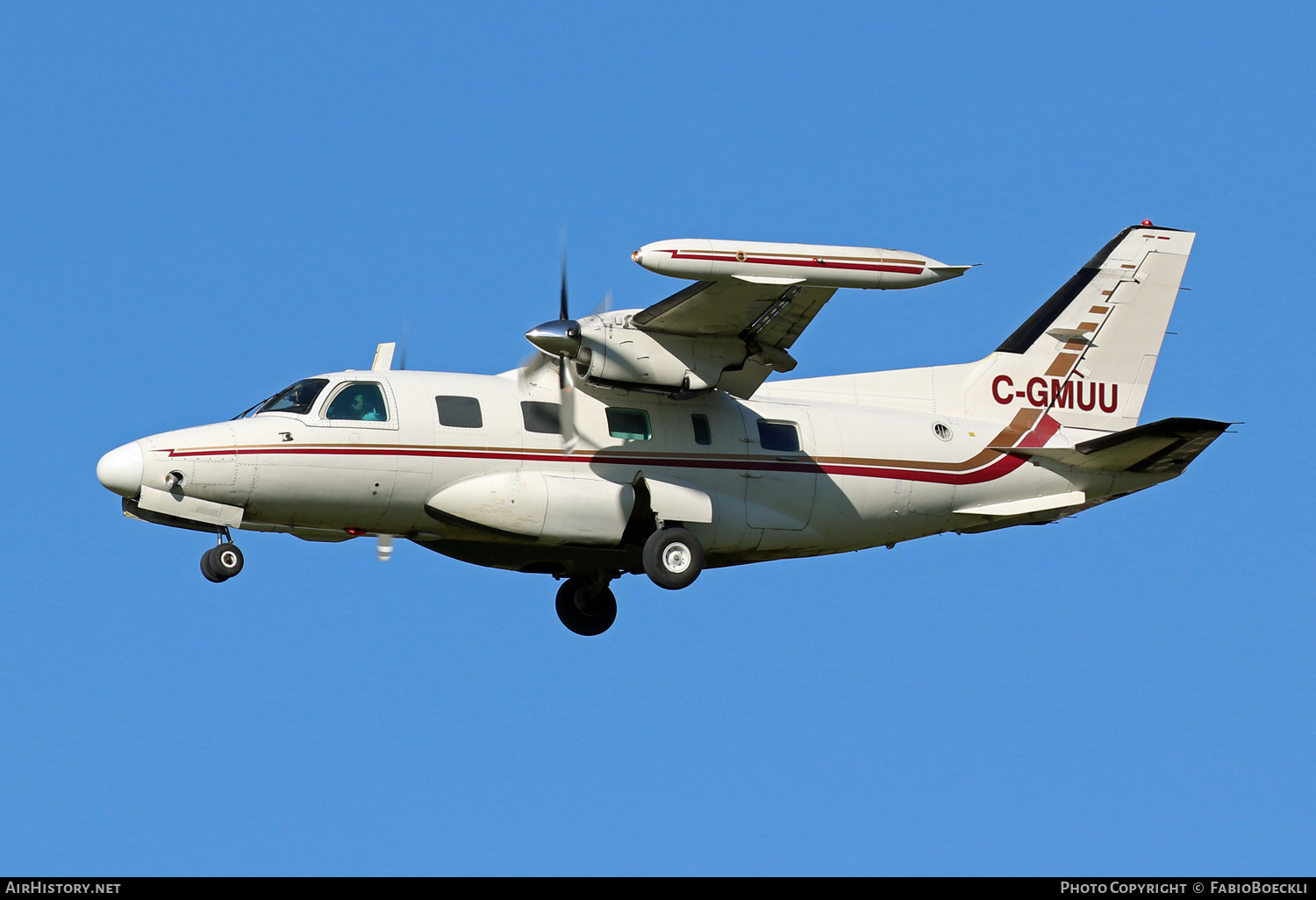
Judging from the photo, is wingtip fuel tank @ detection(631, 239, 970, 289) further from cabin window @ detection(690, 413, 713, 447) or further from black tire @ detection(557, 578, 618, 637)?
black tire @ detection(557, 578, 618, 637)

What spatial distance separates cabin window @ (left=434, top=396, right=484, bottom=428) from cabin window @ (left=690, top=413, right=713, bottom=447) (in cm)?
236

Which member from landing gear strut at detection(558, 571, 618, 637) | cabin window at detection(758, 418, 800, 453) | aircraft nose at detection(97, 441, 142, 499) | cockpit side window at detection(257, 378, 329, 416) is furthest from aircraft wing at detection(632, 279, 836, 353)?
aircraft nose at detection(97, 441, 142, 499)

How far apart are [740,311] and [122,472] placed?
20.9 ft

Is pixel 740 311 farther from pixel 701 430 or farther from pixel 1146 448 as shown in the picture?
pixel 1146 448

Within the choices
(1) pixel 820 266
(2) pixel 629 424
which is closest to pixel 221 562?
(2) pixel 629 424

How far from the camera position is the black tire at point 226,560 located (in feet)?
52.2

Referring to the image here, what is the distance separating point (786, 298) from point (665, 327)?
4.30 ft

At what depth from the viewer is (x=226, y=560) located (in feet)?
52.3

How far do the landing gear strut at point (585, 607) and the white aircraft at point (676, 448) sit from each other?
29 mm

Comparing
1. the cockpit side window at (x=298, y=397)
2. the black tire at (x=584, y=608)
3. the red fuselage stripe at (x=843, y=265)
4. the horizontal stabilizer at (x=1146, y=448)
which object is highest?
the red fuselage stripe at (x=843, y=265)

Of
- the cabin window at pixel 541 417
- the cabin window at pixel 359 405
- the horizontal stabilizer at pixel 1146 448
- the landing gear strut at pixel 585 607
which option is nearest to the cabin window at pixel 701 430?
the cabin window at pixel 541 417

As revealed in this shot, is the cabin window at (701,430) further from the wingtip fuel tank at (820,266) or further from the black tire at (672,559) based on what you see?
the wingtip fuel tank at (820,266)

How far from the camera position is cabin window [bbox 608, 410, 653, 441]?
1717 centimetres
